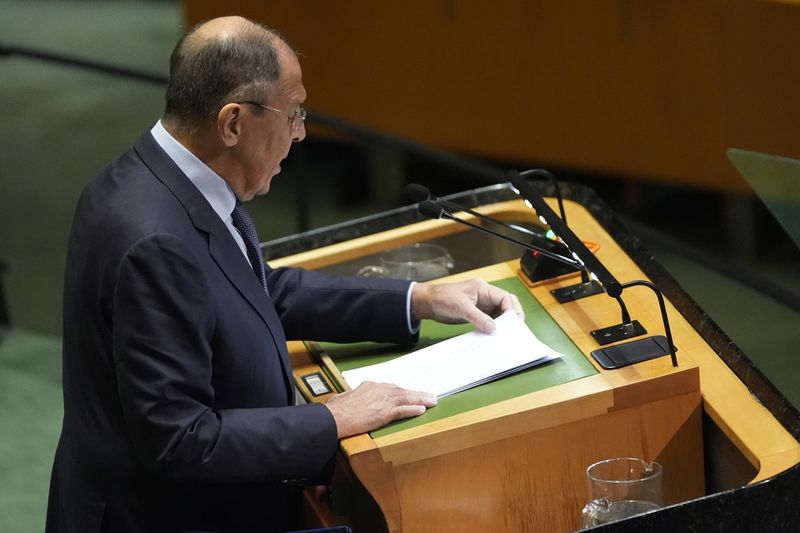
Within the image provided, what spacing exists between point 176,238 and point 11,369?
2325 millimetres

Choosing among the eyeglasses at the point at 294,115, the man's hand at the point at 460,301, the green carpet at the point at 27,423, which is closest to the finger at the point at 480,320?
the man's hand at the point at 460,301

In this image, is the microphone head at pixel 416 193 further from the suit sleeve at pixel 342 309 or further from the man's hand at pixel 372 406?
the man's hand at pixel 372 406

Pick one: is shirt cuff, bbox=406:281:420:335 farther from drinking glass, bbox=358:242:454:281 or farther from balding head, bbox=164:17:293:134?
balding head, bbox=164:17:293:134

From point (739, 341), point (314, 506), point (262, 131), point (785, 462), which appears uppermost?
point (262, 131)

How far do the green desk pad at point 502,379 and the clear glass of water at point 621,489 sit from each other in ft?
0.53

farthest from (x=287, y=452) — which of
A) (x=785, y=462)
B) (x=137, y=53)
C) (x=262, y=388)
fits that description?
(x=137, y=53)

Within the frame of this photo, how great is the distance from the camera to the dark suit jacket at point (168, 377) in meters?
1.94

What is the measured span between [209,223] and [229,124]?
→ 0.52ft

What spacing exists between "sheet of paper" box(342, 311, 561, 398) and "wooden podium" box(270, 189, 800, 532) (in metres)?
0.08

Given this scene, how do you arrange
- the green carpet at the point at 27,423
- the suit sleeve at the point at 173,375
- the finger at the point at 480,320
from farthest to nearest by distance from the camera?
the green carpet at the point at 27,423 < the finger at the point at 480,320 < the suit sleeve at the point at 173,375

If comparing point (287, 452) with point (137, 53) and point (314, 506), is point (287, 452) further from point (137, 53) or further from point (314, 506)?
point (137, 53)

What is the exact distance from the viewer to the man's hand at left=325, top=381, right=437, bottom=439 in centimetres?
209

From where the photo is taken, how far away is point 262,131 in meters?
2.08

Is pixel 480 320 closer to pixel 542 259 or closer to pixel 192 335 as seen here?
pixel 542 259
